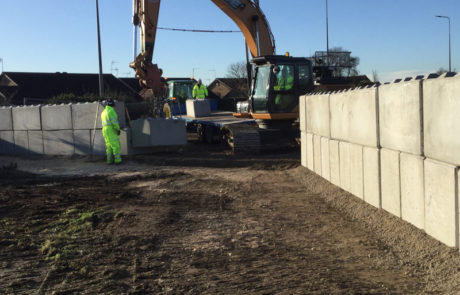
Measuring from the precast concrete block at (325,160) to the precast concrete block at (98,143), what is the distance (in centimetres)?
792

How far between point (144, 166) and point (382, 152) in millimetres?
8057

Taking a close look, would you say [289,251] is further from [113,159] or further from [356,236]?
[113,159]

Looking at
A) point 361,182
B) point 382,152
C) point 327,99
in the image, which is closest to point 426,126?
point 382,152

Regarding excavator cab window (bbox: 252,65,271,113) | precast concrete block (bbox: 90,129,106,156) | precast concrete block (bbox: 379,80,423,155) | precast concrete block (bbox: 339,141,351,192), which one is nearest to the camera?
precast concrete block (bbox: 379,80,423,155)

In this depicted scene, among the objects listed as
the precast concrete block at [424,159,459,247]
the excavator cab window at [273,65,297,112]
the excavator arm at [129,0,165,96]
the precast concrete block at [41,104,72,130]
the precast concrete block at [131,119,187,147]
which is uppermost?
the excavator arm at [129,0,165,96]

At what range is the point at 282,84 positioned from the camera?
1375 centimetres

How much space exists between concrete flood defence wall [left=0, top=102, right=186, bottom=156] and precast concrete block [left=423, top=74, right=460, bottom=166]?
33.3 ft

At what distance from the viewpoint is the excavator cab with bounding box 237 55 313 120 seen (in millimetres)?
13602

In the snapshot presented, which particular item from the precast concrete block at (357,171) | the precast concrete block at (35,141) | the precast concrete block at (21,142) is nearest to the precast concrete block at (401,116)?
the precast concrete block at (357,171)

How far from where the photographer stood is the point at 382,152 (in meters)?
5.87

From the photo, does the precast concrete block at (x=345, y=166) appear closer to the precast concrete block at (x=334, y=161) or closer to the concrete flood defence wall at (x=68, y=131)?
the precast concrete block at (x=334, y=161)

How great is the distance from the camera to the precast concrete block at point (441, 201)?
169 inches

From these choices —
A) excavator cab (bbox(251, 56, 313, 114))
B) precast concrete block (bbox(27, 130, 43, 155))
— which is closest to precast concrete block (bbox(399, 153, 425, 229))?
excavator cab (bbox(251, 56, 313, 114))

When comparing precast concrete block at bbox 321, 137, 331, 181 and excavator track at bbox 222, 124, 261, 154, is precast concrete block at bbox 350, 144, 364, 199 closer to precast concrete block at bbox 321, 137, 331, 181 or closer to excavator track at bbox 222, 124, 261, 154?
precast concrete block at bbox 321, 137, 331, 181
